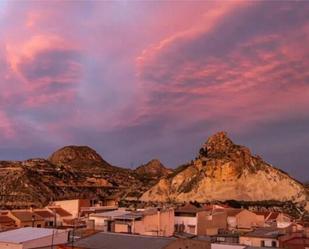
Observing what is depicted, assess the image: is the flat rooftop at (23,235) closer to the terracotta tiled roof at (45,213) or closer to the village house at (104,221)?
the village house at (104,221)

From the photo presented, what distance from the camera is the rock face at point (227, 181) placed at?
146 metres

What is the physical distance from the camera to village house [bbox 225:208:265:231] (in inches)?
2817

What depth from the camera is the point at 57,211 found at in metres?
83.4

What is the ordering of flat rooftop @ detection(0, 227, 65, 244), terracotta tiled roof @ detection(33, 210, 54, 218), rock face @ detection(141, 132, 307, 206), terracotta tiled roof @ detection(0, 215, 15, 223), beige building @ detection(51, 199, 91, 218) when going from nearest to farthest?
flat rooftop @ detection(0, 227, 65, 244)
terracotta tiled roof @ detection(0, 215, 15, 223)
terracotta tiled roof @ detection(33, 210, 54, 218)
beige building @ detection(51, 199, 91, 218)
rock face @ detection(141, 132, 307, 206)

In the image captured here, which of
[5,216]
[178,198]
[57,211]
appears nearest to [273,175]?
[178,198]

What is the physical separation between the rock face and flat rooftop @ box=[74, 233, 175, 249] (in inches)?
4205

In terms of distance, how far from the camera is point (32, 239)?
4131 cm

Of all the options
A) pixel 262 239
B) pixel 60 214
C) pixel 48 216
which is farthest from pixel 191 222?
pixel 60 214

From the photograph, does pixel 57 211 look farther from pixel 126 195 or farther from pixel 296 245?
pixel 126 195

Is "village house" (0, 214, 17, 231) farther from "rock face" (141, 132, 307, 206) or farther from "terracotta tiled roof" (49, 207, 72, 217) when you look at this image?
"rock face" (141, 132, 307, 206)

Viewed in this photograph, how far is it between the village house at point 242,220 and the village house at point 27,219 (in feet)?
87.9

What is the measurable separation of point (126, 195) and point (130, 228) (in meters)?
106

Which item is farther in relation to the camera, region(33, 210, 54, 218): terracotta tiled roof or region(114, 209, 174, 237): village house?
region(33, 210, 54, 218): terracotta tiled roof

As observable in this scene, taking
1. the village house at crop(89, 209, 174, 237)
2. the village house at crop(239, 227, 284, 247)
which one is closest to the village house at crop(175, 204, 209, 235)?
the village house at crop(89, 209, 174, 237)
